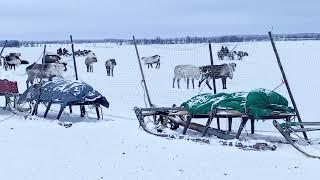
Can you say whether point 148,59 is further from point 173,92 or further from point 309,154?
point 309,154

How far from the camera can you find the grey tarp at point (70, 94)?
1708 centimetres

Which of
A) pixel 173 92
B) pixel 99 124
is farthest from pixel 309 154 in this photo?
pixel 173 92

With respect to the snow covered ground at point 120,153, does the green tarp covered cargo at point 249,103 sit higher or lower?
higher

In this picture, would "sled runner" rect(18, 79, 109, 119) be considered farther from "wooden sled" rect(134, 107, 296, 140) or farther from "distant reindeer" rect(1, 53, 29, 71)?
"distant reindeer" rect(1, 53, 29, 71)

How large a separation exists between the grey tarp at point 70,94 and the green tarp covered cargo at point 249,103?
12.1 ft

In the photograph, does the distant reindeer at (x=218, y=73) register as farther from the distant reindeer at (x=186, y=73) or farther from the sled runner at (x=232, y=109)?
the sled runner at (x=232, y=109)

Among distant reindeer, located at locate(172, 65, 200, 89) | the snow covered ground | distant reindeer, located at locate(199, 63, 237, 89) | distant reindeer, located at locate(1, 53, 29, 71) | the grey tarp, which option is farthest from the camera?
distant reindeer, located at locate(1, 53, 29, 71)

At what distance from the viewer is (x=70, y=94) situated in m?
17.1

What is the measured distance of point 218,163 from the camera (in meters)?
10.9

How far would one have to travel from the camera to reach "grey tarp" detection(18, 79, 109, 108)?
1708 centimetres

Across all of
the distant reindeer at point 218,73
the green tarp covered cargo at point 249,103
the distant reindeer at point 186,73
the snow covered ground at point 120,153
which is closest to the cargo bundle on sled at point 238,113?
the green tarp covered cargo at point 249,103

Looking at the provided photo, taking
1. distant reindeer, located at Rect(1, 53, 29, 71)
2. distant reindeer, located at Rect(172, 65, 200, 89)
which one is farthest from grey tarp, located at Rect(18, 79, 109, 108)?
distant reindeer, located at Rect(1, 53, 29, 71)

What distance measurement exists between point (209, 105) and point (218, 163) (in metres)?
3.71

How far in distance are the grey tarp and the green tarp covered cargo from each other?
3.69 m
